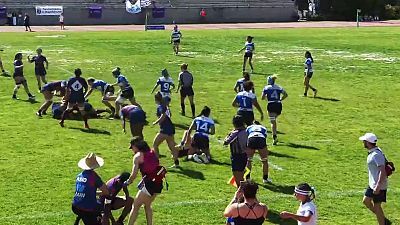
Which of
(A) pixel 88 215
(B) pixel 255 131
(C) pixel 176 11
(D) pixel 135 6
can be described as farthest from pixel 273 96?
(C) pixel 176 11

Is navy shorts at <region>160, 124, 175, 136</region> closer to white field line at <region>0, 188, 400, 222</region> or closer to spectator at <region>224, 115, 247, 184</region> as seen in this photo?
white field line at <region>0, 188, 400, 222</region>

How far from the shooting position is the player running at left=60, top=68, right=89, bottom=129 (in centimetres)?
2122

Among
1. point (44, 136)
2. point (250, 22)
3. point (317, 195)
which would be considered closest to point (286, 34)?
point (250, 22)

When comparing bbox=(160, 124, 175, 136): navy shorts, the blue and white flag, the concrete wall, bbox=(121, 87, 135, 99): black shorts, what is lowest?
bbox=(160, 124, 175, 136): navy shorts

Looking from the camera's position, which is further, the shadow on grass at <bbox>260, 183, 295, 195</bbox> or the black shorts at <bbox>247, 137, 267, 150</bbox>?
the shadow on grass at <bbox>260, 183, 295, 195</bbox>

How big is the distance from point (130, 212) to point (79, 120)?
10.9m

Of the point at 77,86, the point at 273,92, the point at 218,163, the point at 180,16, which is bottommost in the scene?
the point at 218,163

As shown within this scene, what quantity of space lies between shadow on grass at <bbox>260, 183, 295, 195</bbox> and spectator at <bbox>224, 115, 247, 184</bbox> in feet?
5.47

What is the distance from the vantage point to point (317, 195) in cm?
1488

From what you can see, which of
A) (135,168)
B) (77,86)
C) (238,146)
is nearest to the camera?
(135,168)

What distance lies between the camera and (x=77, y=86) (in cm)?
2128

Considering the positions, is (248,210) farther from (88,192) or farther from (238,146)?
(238,146)

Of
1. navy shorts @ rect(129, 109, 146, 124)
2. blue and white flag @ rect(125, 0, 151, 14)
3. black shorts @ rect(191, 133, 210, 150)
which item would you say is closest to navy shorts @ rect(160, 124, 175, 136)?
black shorts @ rect(191, 133, 210, 150)

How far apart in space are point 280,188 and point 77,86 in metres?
8.51
